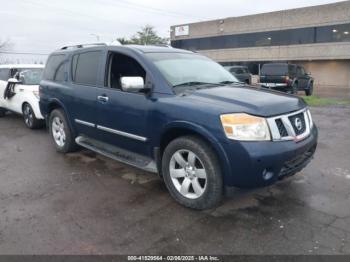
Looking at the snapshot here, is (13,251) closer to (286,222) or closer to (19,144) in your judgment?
(286,222)

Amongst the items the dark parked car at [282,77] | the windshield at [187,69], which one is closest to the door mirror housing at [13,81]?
the windshield at [187,69]

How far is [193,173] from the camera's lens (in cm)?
377

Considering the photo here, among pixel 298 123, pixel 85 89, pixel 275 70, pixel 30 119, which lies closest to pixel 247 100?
pixel 298 123

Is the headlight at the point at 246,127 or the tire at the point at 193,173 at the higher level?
the headlight at the point at 246,127

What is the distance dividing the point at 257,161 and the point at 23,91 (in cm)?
717

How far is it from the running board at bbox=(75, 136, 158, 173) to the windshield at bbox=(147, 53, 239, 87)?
107cm

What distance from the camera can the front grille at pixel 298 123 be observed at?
371cm

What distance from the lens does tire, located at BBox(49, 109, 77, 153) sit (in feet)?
19.4

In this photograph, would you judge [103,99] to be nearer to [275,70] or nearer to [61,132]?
[61,132]

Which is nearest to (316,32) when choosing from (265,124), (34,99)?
(34,99)

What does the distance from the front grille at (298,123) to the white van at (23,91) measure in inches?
250

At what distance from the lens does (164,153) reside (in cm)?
399

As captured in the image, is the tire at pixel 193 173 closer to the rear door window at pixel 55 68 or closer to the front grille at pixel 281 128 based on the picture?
the front grille at pixel 281 128

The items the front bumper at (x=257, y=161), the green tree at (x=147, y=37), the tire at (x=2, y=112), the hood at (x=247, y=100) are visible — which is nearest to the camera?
the front bumper at (x=257, y=161)
